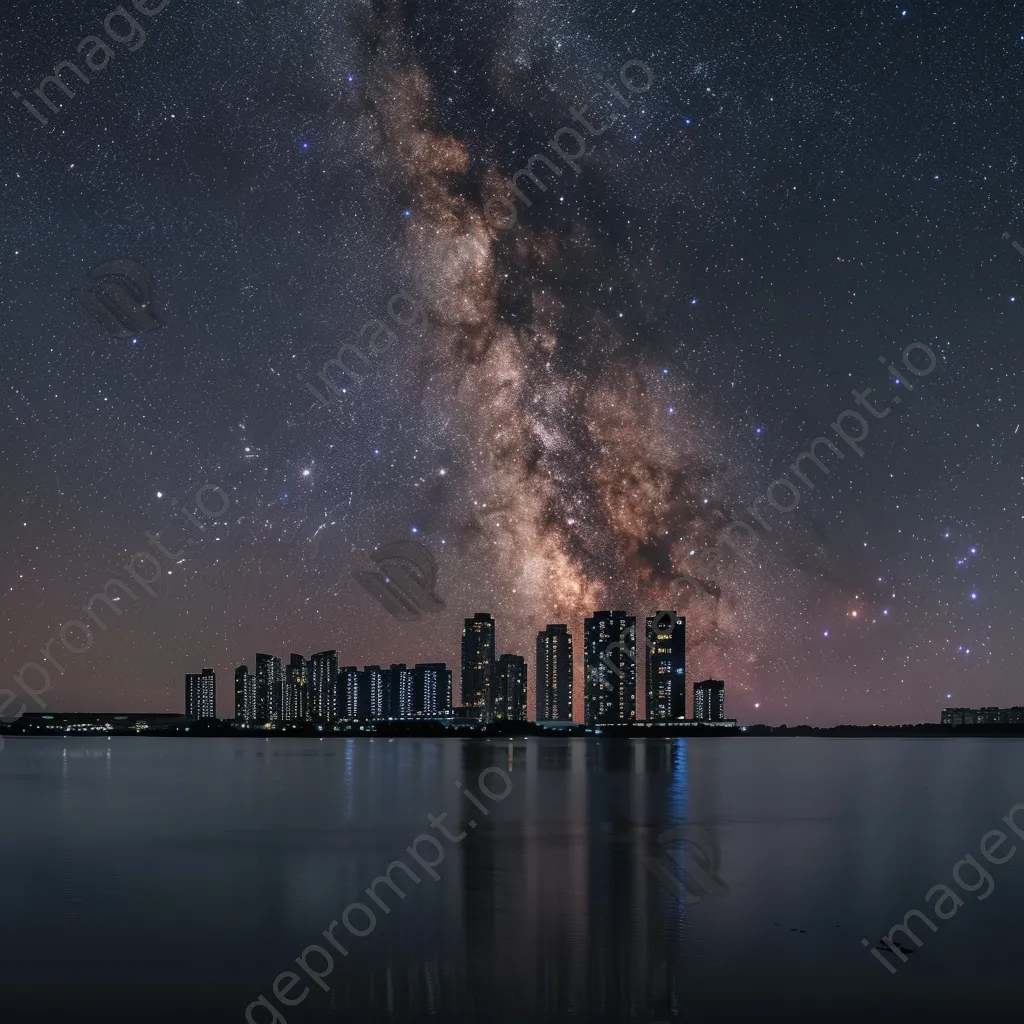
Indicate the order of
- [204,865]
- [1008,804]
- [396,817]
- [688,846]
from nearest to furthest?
[204,865] → [688,846] → [396,817] → [1008,804]

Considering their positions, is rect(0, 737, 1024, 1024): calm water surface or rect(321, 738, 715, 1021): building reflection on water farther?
rect(0, 737, 1024, 1024): calm water surface

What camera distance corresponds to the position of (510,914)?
24.4 metres

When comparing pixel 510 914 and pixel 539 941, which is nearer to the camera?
pixel 539 941

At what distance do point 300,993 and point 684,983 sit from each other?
616cm

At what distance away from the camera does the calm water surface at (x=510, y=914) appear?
17500mm

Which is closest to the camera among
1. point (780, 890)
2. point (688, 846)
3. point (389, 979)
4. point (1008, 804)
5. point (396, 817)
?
point (389, 979)

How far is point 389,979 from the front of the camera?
1864 cm

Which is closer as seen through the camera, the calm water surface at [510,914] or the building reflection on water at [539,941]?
the building reflection on water at [539,941]

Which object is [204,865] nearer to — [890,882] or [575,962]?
[575,962]

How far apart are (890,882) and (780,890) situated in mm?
3765

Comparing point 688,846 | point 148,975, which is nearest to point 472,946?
point 148,975

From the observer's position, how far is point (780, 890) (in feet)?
92.3

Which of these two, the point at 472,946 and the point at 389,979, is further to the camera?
the point at 472,946

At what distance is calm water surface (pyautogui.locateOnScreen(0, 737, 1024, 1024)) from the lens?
17.5m
